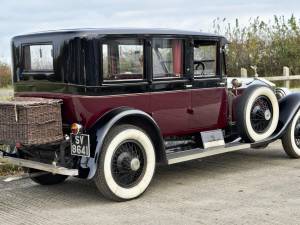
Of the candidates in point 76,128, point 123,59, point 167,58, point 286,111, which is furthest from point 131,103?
point 286,111

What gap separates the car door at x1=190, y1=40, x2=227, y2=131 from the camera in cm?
669

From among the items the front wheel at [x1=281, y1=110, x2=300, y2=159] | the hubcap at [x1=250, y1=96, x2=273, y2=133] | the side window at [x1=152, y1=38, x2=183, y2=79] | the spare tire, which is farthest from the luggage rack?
the front wheel at [x1=281, y1=110, x2=300, y2=159]

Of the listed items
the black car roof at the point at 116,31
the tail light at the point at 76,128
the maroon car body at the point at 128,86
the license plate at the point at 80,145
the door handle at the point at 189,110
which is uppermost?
the black car roof at the point at 116,31

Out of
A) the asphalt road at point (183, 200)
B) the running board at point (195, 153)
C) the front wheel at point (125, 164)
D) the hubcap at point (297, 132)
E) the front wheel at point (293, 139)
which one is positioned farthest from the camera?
the hubcap at point (297, 132)

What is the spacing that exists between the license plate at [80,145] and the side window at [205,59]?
194 cm

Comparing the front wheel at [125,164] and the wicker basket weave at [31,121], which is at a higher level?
the wicker basket weave at [31,121]

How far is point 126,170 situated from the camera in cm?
579

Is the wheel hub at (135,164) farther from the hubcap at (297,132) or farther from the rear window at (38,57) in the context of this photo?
the hubcap at (297,132)

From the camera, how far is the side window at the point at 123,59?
5812 mm

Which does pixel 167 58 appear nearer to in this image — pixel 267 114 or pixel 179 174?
pixel 179 174

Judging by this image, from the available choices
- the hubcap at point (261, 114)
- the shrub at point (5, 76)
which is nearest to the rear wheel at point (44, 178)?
the hubcap at point (261, 114)

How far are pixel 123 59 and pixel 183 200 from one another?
5.54ft

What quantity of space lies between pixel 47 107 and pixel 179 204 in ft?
5.57

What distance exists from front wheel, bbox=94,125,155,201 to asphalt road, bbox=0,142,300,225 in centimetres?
15
